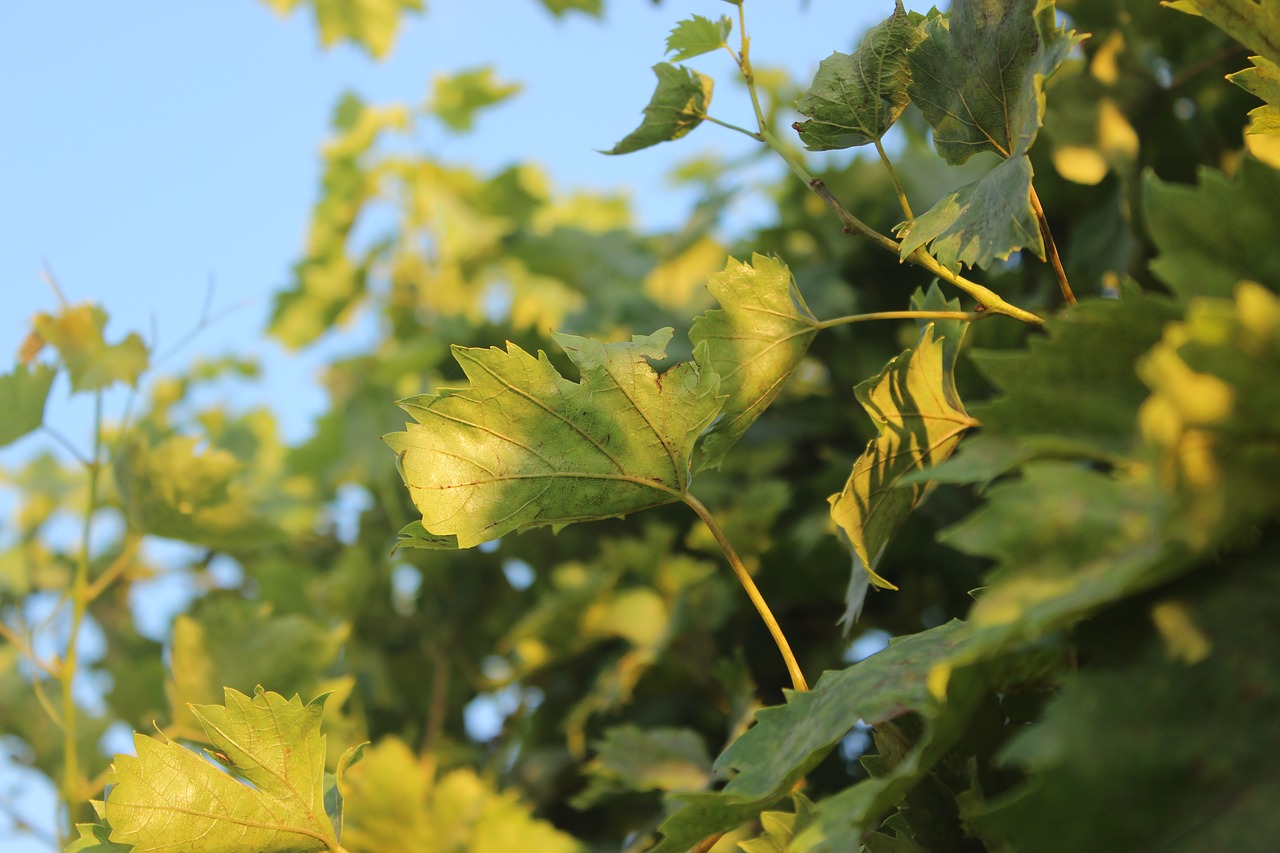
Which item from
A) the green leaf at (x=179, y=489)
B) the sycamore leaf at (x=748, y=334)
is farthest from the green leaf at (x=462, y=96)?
the sycamore leaf at (x=748, y=334)

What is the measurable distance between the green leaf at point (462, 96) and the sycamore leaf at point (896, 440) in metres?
1.64

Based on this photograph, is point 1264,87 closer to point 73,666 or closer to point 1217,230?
point 1217,230

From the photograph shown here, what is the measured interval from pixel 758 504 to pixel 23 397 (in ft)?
2.49

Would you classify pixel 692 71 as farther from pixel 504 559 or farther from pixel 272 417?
pixel 272 417

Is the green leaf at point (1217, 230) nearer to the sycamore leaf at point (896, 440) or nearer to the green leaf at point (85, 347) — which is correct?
the sycamore leaf at point (896, 440)

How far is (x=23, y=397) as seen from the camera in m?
1.06

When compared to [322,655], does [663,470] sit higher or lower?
higher

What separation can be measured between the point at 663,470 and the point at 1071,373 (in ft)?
0.84

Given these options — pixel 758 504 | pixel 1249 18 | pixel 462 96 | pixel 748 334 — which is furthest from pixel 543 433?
pixel 462 96

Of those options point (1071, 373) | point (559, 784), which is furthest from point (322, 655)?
point (1071, 373)

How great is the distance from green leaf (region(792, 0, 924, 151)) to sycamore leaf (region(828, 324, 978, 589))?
13cm

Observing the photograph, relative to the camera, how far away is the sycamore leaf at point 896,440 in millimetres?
646

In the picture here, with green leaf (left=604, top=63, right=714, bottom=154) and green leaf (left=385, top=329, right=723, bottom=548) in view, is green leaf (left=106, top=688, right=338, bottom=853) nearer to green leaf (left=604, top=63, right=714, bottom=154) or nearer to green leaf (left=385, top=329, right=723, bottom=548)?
green leaf (left=385, top=329, right=723, bottom=548)

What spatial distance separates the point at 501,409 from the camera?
61 centimetres
